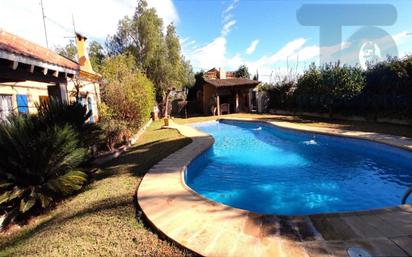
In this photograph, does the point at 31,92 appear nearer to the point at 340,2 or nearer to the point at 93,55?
the point at 340,2

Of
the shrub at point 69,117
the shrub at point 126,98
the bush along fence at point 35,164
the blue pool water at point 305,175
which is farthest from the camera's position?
the shrub at point 126,98

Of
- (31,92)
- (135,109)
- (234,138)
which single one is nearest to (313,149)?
(234,138)

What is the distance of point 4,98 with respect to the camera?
27.5 feet

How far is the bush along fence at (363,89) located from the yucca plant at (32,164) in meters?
16.9

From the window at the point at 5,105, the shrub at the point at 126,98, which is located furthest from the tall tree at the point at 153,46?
the window at the point at 5,105

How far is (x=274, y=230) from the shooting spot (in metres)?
3.71

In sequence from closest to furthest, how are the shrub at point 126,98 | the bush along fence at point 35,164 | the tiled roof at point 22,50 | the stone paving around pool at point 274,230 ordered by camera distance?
the stone paving around pool at point 274,230, the tiled roof at point 22,50, the bush along fence at point 35,164, the shrub at point 126,98

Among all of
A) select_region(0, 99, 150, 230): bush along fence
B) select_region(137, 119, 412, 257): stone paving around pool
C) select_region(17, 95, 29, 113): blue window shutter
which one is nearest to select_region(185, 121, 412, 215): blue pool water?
select_region(137, 119, 412, 257): stone paving around pool

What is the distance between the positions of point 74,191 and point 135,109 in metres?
7.69

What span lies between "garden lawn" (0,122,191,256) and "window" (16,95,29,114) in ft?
16.9

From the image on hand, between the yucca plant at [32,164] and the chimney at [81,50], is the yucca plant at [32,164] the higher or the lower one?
the lower one

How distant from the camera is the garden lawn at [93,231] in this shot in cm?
363

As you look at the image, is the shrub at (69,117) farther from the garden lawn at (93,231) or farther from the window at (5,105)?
the window at (5,105)

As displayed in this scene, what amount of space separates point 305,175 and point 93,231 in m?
6.95
